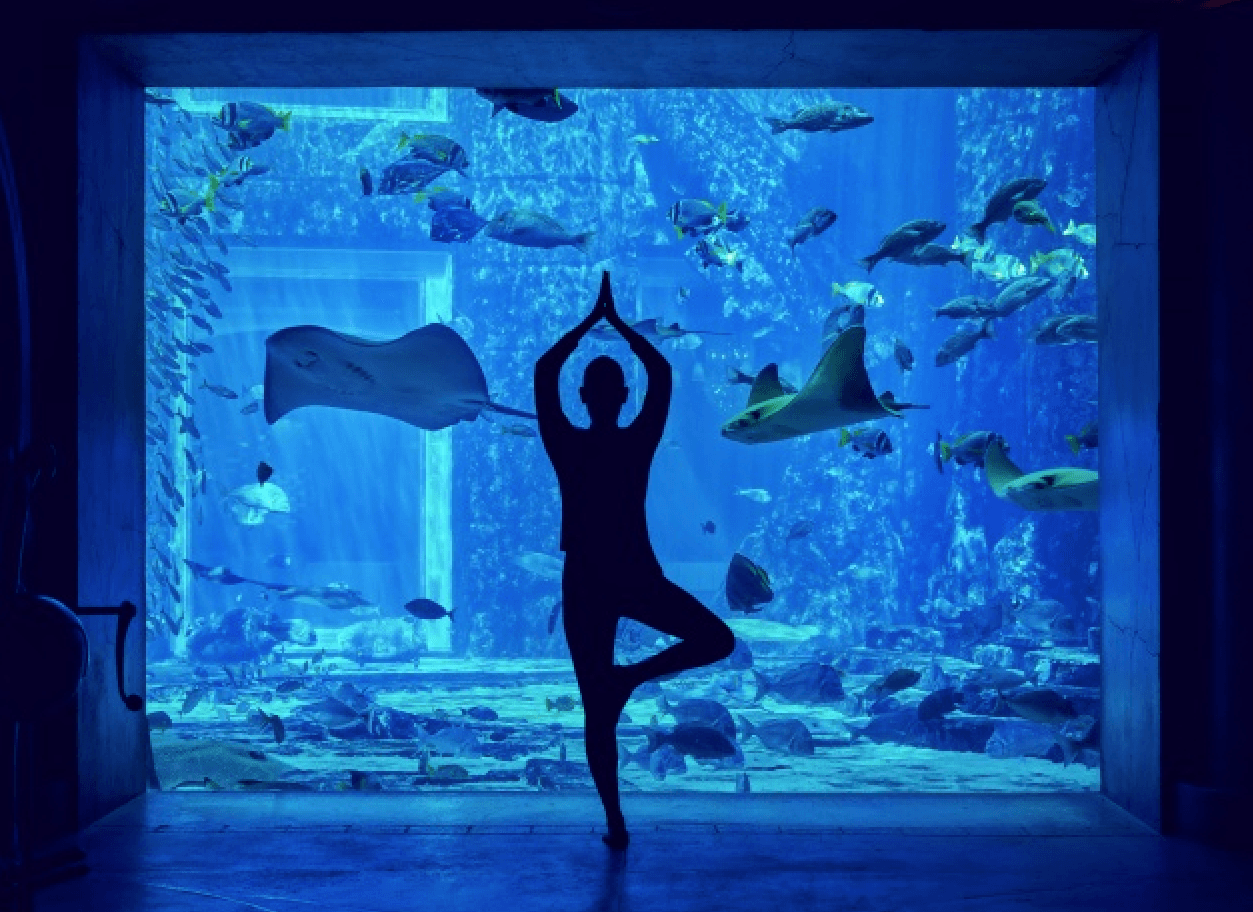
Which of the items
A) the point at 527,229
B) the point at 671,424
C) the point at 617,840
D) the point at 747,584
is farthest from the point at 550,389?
the point at 671,424

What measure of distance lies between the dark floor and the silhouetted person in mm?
356

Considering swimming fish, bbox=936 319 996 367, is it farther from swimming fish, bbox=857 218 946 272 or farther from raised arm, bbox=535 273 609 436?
raised arm, bbox=535 273 609 436

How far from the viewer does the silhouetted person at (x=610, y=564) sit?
3.37 metres

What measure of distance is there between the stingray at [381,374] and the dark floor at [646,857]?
377 cm

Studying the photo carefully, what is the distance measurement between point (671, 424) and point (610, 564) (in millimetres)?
36527

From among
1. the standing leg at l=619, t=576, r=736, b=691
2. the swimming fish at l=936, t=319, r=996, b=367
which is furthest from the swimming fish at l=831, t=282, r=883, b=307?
the standing leg at l=619, t=576, r=736, b=691

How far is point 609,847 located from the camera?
3459mm

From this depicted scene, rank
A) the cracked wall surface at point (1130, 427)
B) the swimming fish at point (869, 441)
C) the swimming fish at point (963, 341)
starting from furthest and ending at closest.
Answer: the swimming fish at point (963, 341) → the swimming fish at point (869, 441) → the cracked wall surface at point (1130, 427)

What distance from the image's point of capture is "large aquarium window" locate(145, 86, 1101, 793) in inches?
314

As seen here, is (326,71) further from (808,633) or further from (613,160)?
(613,160)

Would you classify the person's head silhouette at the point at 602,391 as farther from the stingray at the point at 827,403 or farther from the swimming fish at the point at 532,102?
the stingray at the point at 827,403

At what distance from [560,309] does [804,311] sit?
11500 millimetres

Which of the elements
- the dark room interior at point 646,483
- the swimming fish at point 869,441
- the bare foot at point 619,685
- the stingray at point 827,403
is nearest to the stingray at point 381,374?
the stingray at point 827,403

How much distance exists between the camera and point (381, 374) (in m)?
7.91
